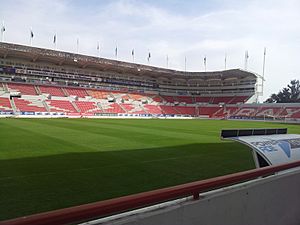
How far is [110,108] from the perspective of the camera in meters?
61.1

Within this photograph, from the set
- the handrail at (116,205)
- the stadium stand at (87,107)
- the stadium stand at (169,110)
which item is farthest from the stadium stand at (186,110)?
the handrail at (116,205)

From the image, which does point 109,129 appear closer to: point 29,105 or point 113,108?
point 29,105

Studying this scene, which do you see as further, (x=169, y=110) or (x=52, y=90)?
(x=169, y=110)

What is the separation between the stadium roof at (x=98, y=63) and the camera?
5154cm

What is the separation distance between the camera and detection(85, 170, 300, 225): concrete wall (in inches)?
102

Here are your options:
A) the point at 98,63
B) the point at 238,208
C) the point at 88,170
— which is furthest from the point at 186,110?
the point at 238,208

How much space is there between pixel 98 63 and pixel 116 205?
60417mm

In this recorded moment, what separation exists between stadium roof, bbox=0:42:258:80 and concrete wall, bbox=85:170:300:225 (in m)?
52.5

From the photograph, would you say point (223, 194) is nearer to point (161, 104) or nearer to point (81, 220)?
point (81, 220)

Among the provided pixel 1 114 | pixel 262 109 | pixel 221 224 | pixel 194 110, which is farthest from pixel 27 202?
pixel 194 110

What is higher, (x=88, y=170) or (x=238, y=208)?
(x=238, y=208)

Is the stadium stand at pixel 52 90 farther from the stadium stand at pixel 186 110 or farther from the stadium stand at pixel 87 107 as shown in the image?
the stadium stand at pixel 186 110

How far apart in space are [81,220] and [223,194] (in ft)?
5.70

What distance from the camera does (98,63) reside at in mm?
60781
